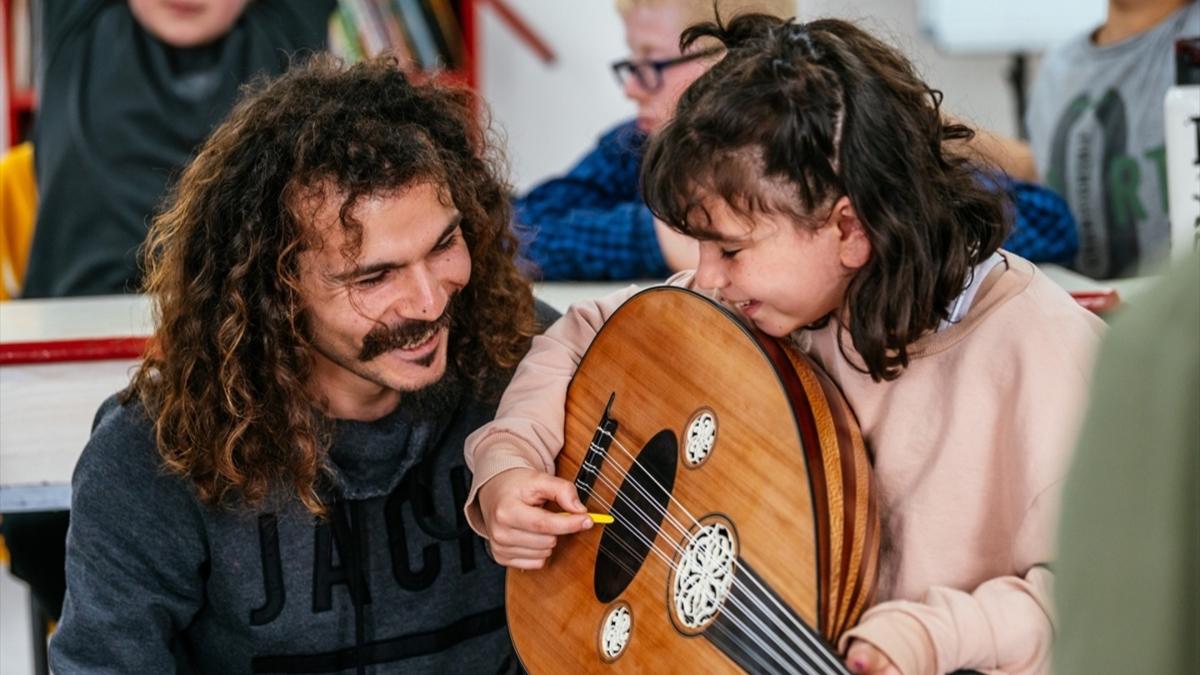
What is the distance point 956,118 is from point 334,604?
0.77 meters

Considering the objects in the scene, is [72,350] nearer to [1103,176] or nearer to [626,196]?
[626,196]

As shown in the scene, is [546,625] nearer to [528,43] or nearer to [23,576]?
[23,576]

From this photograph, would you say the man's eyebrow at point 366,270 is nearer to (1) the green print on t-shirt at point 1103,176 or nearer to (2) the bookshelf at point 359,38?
(1) the green print on t-shirt at point 1103,176

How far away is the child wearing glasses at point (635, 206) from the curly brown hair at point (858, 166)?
0.55 meters

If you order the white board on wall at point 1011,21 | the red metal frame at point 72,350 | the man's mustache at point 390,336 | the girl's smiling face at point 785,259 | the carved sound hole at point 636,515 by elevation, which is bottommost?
the white board on wall at point 1011,21

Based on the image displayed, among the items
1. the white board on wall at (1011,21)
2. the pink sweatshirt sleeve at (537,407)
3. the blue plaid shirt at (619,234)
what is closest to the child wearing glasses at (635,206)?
the blue plaid shirt at (619,234)

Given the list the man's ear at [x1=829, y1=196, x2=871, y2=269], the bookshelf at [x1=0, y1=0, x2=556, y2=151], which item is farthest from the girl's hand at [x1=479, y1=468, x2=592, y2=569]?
the bookshelf at [x1=0, y1=0, x2=556, y2=151]

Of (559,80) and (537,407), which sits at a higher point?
(537,407)

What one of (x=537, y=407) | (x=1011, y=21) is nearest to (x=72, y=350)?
→ (x=537, y=407)

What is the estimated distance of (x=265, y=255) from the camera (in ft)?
4.76

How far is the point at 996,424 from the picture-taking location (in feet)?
3.66

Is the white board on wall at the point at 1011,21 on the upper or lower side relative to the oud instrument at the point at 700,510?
lower

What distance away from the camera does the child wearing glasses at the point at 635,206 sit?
6.42 feet

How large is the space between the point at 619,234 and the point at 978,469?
978 mm
